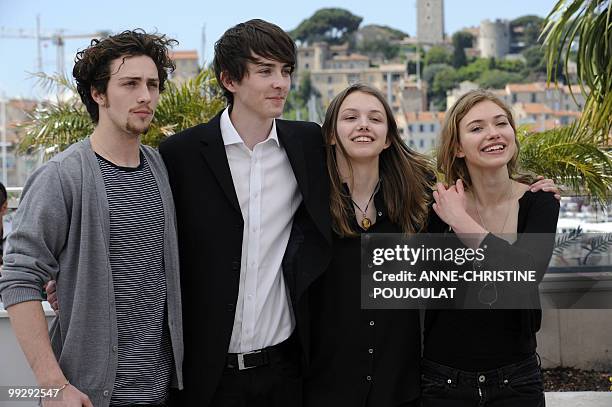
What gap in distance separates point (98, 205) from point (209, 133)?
0.61 m

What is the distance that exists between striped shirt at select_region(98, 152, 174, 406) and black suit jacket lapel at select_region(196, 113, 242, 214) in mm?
272

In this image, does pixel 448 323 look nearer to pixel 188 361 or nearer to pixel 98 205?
pixel 188 361

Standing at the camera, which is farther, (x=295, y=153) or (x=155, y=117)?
(x=155, y=117)

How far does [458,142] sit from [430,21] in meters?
142

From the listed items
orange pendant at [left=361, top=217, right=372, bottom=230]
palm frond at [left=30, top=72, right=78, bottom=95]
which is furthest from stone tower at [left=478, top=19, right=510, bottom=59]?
orange pendant at [left=361, top=217, right=372, bottom=230]

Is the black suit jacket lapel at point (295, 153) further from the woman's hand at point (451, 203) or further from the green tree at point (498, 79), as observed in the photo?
the green tree at point (498, 79)

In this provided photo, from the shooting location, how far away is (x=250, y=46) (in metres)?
3.12

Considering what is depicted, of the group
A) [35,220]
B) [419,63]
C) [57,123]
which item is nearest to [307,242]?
[35,220]

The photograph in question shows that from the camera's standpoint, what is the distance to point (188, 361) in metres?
2.96

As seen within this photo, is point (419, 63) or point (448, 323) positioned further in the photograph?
point (419, 63)

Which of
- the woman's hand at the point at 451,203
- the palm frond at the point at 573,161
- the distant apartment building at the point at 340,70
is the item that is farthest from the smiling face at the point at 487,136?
the distant apartment building at the point at 340,70

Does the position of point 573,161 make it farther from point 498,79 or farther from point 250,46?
point 498,79

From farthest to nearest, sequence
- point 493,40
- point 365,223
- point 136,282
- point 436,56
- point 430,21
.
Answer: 1. point 430,21
2. point 493,40
3. point 436,56
4. point 365,223
5. point 136,282

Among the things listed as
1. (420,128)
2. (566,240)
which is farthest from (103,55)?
(420,128)
